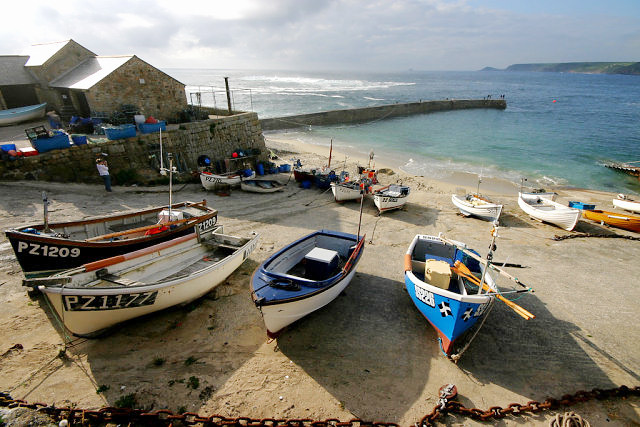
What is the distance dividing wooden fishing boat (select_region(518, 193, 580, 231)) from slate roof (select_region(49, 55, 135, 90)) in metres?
24.9

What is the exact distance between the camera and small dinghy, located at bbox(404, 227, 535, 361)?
6492 mm

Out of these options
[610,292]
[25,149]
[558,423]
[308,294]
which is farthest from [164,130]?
[610,292]

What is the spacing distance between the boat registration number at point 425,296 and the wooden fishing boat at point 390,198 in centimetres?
841

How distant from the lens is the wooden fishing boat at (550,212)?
46.9 feet

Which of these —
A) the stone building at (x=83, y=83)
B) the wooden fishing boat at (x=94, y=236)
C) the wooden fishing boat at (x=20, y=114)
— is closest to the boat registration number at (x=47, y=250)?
the wooden fishing boat at (x=94, y=236)

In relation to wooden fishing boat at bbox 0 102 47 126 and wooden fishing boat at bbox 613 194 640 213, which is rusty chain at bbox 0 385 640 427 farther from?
wooden fishing boat at bbox 0 102 47 126

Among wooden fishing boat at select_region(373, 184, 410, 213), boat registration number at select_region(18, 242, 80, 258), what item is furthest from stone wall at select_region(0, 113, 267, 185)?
boat registration number at select_region(18, 242, 80, 258)

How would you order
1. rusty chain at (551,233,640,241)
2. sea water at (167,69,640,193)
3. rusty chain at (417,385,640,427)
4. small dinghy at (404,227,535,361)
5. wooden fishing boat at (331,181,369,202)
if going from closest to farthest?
rusty chain at (417,385,640,427), small dinghy at (404,227,535,361), rusty chain at (551,233,640,241), wooden fishing boat at (331,181,369,202), sea water at (167,69,640,193)

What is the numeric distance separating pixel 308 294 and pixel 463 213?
12373mm

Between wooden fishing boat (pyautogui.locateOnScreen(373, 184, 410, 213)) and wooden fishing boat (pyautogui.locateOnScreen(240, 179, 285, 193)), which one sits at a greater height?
wooden fishing boat (pyautogui.locateOnScreen(240, 179, 285, 193))

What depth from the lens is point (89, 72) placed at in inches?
783

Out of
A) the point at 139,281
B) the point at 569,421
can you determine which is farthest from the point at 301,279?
the point at 569,421

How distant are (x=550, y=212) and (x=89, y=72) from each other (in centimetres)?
2910

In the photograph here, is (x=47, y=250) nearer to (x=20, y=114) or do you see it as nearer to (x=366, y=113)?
(x=20, y=114)
